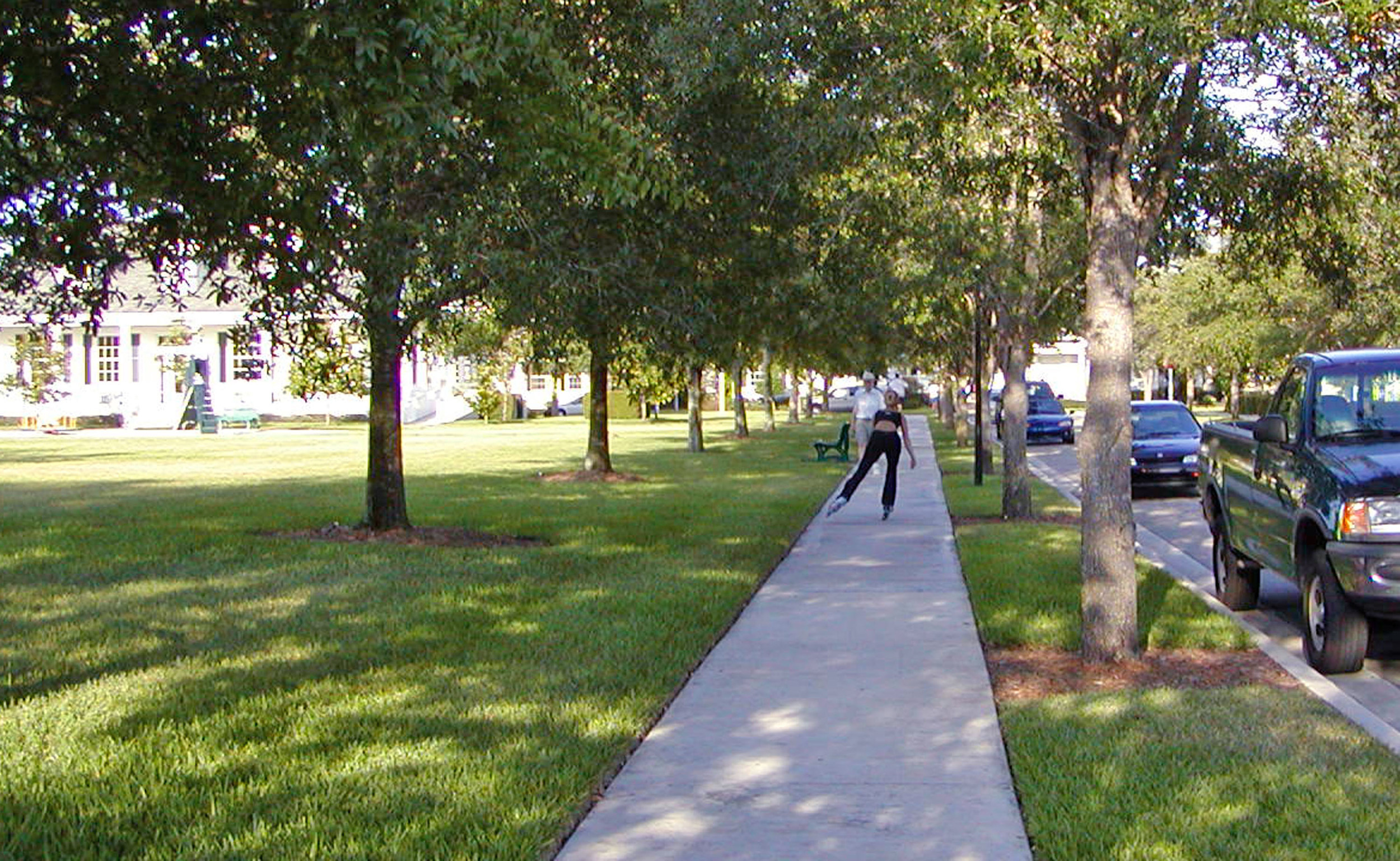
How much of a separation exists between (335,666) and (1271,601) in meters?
7.52

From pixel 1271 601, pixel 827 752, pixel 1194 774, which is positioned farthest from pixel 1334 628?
pixel 1271 601

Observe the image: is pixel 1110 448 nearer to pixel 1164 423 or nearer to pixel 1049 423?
pixel 1164 423

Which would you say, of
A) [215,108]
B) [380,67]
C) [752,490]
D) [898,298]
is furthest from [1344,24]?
[752,490]

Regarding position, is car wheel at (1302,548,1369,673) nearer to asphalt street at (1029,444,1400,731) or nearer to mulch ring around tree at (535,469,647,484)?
asphalt street at (1029,444,1400,731)

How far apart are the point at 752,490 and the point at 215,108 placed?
1517 cm

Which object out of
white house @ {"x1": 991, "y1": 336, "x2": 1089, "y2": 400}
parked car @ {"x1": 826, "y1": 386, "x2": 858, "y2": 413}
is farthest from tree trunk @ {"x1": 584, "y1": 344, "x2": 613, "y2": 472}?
white house @ {"x1": 991, "y1": 336, "x2": 1089, "y2": 400}

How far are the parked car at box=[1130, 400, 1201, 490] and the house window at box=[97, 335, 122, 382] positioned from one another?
5102 centimetres

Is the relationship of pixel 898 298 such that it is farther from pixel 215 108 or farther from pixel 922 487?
pixel 215 108

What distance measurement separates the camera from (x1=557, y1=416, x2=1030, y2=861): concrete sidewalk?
5.69 metres

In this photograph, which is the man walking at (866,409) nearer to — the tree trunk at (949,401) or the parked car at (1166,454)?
the parked car at (1166,454)

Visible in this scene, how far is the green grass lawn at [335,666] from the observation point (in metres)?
5.87

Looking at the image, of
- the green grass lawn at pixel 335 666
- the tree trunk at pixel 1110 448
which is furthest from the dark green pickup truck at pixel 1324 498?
the green grass lawn at pixel 335 666

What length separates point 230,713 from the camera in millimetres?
7691

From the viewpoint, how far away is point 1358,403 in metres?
10.2
